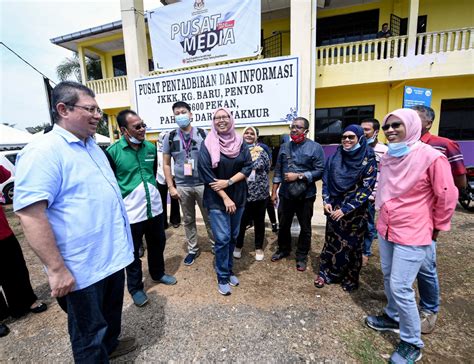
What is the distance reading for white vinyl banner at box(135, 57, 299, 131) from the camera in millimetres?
4820

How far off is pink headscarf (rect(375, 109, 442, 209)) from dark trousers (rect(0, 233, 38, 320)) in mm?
3177

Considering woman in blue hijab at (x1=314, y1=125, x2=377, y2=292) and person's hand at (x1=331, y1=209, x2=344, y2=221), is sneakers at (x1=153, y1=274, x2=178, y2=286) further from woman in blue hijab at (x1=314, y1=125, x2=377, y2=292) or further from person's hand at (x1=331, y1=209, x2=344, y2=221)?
person's hand at (x1=331, y1=209, x2=344, y2=221)

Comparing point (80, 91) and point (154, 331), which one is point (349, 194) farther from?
point (80, 91)

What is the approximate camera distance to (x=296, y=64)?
4719 millimetres

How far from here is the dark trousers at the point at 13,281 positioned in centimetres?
224

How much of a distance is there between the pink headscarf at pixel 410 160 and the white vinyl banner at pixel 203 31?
13.6 ft

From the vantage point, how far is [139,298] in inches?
94.2

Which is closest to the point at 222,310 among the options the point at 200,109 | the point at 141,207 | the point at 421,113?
the point at 141,207

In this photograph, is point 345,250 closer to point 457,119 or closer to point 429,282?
point 429,282

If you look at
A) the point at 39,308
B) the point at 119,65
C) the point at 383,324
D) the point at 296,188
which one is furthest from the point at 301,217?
the point at 119,65

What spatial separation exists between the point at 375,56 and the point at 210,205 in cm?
757

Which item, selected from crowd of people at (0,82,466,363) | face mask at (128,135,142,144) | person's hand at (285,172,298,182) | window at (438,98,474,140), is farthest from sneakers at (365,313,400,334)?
window at (438,98,474,140)

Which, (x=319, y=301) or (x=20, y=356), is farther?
(x=319, y=301)

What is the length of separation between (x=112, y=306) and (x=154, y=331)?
579mm
